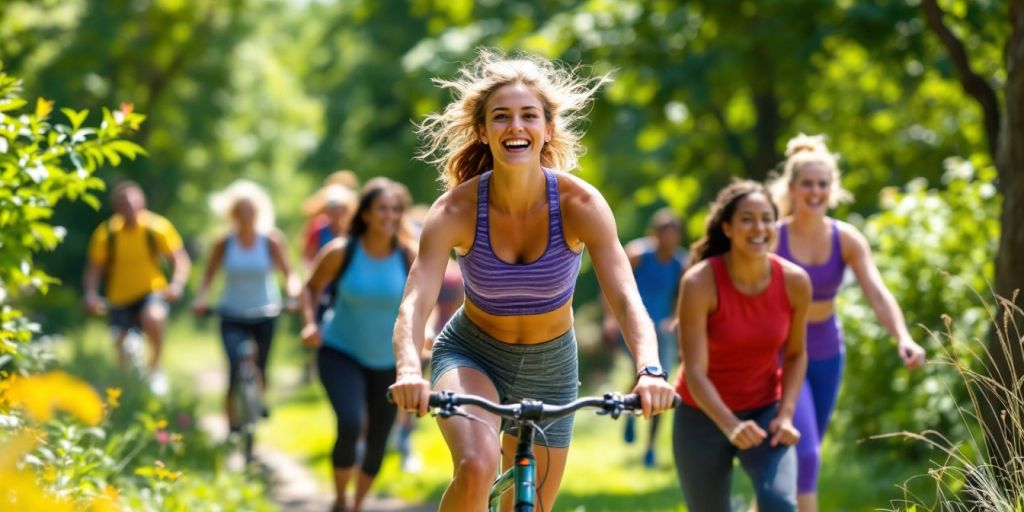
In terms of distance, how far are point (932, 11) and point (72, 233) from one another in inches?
997

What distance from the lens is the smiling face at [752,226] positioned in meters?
6.71

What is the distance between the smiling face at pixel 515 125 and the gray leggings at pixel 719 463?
1.78 m

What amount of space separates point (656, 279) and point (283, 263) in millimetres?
3213

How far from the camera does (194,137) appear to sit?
31125 millimetres

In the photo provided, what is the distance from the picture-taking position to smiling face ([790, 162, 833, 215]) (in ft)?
26.1

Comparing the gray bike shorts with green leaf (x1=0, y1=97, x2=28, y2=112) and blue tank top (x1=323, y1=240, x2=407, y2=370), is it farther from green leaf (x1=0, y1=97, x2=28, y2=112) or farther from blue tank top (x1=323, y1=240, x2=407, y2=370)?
blue tank top (x1=323, y1=240, x2=407, y2=370)

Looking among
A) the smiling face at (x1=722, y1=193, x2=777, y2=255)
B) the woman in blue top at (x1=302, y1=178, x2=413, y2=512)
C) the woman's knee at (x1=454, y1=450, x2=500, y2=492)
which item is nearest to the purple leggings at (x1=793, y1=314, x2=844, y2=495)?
the smiling face at (x1=722, y1=193, x2=777, y2=255)

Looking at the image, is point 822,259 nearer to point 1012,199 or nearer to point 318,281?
point 1012,199

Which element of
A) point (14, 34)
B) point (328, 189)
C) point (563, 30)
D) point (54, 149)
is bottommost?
point (54, 149)

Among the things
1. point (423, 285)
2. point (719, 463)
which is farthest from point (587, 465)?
point (423, 285)

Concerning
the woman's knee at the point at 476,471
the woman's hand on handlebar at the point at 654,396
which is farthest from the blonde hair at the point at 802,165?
the woman's hand on handlebar at the point at 654,396

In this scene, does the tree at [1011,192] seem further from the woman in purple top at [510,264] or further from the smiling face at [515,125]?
the smiling face at [515,125]

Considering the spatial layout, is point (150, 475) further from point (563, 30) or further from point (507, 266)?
point (563, 30)

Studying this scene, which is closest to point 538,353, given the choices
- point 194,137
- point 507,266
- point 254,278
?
point 507,266
